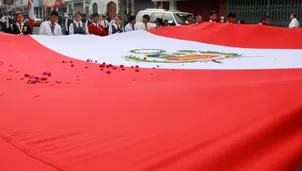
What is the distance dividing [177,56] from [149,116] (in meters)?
2.28

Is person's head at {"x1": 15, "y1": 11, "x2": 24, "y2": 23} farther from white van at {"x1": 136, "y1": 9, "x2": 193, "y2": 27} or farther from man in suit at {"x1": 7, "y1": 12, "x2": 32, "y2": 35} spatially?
white van at {"x1": 136, "y1": 9, "x2": 193, "y2": 27}

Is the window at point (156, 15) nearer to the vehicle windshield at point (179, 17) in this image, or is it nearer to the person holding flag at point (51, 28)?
the vehicle windshield at point (179, 17)

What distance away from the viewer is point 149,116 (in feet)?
5.84

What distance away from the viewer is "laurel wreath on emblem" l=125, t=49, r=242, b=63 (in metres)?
3.76

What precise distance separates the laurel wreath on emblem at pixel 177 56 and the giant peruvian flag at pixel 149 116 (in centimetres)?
19

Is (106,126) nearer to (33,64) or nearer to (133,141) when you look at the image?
(133,141)

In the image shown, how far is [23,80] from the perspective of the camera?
2613 millimetres

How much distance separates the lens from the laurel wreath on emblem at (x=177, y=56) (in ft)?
12.3

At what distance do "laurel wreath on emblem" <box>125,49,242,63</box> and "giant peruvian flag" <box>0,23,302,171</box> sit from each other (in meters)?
0.19

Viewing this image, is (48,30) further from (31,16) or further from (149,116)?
(149,116)

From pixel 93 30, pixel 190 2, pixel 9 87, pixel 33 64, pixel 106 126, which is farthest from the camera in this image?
pixel 190 2

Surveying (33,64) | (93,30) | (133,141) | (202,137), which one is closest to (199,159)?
(202,137)

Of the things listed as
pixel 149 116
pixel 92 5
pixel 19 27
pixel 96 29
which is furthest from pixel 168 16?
pixel 92 5

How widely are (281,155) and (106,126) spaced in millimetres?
723
